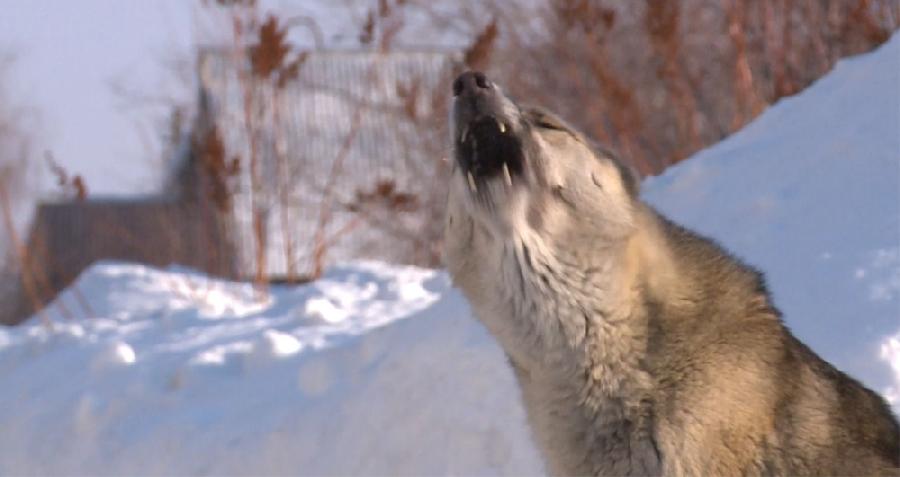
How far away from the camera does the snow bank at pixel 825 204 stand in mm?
5637

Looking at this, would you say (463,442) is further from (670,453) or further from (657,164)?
(657,164)

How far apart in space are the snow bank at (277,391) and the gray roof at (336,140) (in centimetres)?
217

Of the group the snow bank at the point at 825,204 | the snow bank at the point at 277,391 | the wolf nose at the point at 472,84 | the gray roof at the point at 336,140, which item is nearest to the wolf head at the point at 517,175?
the wolf nose at the point at 472,84

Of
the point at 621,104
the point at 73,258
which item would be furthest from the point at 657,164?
the point at 73,258

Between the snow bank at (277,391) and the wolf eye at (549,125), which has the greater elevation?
the wolf eye at (549,125)

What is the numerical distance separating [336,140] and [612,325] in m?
18.3

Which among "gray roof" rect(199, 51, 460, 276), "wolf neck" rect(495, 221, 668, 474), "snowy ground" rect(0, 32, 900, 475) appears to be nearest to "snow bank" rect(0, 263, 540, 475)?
"snowy ground" rect(0, 32, 900, 475)

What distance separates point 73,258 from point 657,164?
80.2ft

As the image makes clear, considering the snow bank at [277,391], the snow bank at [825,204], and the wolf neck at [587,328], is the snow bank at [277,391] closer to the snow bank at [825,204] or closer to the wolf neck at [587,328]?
the snow bank at [825,204]

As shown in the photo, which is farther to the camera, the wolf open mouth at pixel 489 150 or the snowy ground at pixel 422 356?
the snowy ground at pixel 422 356

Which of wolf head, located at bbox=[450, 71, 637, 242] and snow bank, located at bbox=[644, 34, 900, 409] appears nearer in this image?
wolf head, located at bbox=[450, 71, 637, 242]

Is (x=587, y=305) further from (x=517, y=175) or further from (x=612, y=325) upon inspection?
(x=517, y=175)

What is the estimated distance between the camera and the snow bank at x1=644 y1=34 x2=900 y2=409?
5.64 metres

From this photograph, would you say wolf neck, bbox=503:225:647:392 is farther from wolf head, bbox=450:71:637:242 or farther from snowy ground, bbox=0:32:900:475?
snowy ground, bbox=0:32:900:475
